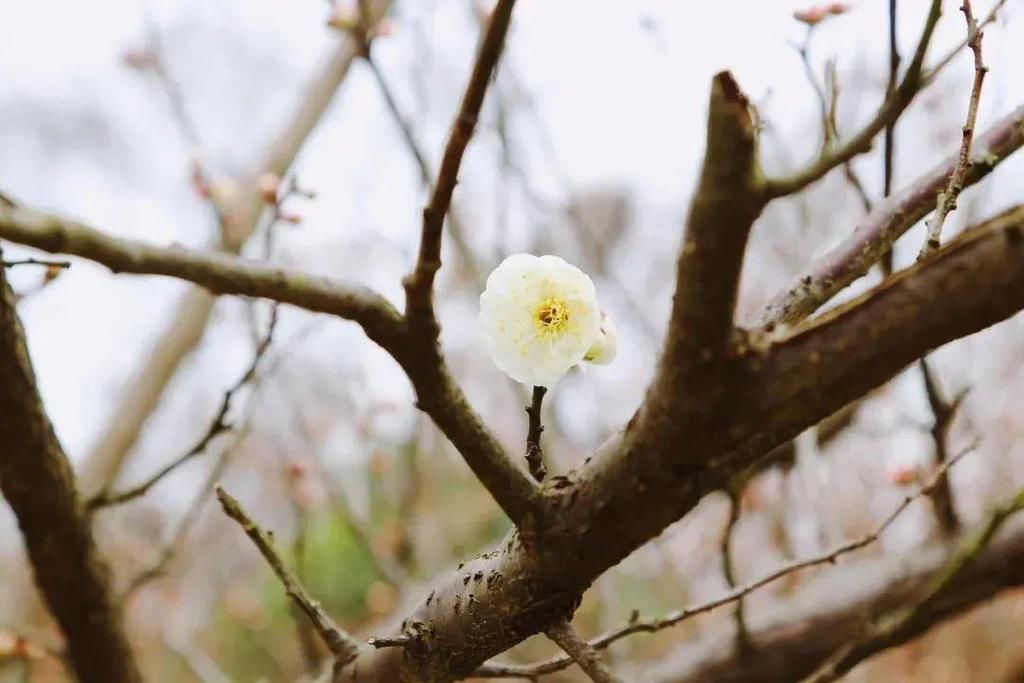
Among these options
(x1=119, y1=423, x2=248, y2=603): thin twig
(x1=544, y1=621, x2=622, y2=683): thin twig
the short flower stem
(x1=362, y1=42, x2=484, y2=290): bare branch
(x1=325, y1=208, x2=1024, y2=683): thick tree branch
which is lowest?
(x1=544, y1=621, x2=622, y2=683): thin twig

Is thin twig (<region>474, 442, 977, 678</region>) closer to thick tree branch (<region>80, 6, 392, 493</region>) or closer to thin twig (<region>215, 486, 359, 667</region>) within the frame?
thin twig (<region>215, 486, 359, 667</region>)

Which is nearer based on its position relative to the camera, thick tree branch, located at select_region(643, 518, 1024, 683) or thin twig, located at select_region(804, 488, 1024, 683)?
thin twig, located at select_region(804, 488, 1024, 683)

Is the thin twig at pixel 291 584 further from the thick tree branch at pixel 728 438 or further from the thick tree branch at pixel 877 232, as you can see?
the thick tree branch at pixel 877 232

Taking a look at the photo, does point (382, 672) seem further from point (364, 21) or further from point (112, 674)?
point (364, 21)

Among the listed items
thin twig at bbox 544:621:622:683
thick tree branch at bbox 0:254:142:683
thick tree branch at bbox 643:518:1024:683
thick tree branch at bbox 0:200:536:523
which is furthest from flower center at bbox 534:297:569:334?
thick tree branch at bbox 643:518:1024:683

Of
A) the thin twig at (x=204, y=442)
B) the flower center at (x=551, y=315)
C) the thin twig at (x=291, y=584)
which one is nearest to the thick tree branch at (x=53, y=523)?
the thin twig at (x=204, y=442)

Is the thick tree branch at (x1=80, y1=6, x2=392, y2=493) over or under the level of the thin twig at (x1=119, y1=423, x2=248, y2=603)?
over

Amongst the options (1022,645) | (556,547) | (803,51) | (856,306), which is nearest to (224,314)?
(803,51)
